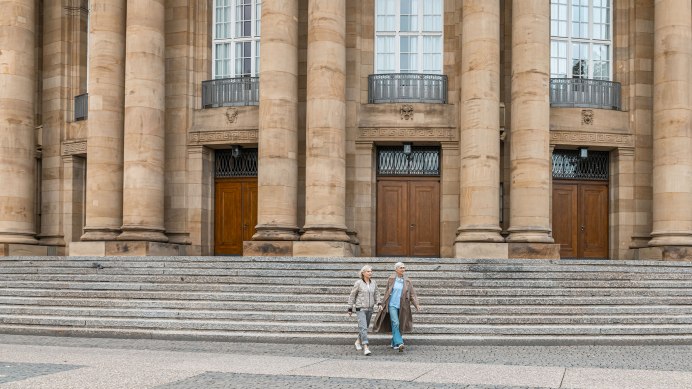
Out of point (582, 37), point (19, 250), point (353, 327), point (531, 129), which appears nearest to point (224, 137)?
point (19, 250)

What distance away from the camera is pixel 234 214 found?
28.3 meters

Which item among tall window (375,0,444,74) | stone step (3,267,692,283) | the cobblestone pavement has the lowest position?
the cobblestone pavement

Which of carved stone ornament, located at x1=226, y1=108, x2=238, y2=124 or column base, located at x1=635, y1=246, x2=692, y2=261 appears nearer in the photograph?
column base, located at x1=635, y1=246, x2=692, y2=261

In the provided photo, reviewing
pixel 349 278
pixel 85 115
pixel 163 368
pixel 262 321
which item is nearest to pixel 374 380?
pixel 163 368

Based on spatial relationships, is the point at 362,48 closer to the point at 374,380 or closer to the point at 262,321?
the point at 262,321

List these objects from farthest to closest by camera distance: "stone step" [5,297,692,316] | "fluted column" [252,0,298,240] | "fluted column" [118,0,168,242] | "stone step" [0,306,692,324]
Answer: "fluted column" [118,0,168,242]
"fluted column" [252,0,298,240]
"stone step" [5,297,692,316]
"stone step" [0,306,692,324]

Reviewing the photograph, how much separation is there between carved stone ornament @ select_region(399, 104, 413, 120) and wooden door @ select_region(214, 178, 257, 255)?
5606 mm

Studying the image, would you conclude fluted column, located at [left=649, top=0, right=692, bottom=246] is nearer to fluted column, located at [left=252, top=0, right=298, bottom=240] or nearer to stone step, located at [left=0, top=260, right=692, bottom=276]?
stone step, located at [left=0, top=260, right=692, bottom=276]

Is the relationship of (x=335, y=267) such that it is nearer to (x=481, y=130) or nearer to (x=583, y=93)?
(x=481, y=130)

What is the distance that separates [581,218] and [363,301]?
579 inches

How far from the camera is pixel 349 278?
20.3 meters

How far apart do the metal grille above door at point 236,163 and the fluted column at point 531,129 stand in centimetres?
889

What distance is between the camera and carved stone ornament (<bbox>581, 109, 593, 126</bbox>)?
27.0 m

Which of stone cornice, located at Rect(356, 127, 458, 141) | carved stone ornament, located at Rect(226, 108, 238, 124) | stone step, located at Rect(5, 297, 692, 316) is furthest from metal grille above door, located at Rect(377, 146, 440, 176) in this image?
stone step, located at Rect(5, 297, 692, 316)
